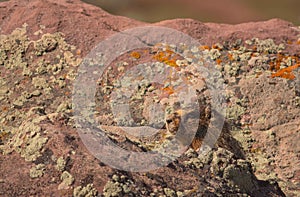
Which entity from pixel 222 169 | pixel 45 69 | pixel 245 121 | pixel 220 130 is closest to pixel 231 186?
pixel 222 169

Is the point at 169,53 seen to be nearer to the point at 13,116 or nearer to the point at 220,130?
the point at 220,130

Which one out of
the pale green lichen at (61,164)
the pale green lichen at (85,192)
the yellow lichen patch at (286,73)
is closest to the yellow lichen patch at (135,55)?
the yellow lichen patch at (286,73)

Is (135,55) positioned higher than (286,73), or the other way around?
(286,73)

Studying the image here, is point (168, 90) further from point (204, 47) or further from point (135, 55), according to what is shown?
point (204, 47)

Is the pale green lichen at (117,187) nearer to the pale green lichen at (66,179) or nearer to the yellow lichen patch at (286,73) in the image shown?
the pale green lichen at (66,179)

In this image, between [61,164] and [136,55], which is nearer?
[61,164]

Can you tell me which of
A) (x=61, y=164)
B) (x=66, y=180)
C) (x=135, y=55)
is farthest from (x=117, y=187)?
(x=135, y=55)

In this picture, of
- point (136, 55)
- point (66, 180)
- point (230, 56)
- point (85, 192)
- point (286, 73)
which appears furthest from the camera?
point (136, 55)

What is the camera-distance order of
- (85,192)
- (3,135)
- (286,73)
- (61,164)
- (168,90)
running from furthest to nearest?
(286,73), (168,90), (3,135), (61,164), (85,192)

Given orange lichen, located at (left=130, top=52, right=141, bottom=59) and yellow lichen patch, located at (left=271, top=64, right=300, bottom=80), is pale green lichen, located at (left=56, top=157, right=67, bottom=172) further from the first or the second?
yellow lichen patch, located at (left=271, top=64, right=300, bottom=80)
